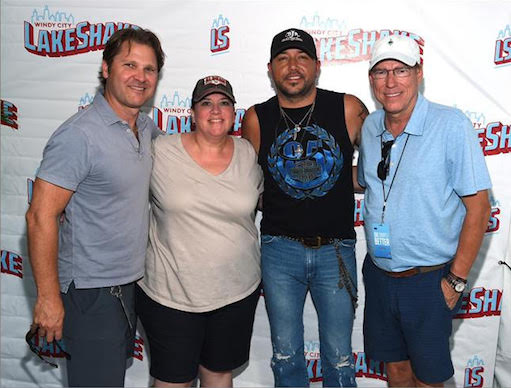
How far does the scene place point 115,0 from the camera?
245 cm

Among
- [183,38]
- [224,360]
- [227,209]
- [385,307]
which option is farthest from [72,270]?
[183,38]

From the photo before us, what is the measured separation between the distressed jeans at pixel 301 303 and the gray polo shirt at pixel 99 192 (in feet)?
1.97

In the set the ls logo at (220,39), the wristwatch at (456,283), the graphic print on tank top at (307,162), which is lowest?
the wristwatch at (456,283)

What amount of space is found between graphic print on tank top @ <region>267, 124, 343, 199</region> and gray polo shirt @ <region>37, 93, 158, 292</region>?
56 centimetres

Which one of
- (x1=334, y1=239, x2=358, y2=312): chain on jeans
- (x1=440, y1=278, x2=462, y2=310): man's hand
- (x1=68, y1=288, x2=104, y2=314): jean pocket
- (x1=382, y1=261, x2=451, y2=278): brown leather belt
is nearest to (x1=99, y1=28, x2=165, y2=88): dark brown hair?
(x1=68, y1=288, x2=104, y2=314): jean pocket

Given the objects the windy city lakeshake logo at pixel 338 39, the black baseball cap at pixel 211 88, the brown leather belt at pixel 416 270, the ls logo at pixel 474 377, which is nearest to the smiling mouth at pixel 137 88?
the black baseball cap at pixel 211 88

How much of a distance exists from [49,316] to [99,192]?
44 cm

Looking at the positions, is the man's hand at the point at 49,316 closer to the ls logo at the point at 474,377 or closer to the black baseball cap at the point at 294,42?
the black baseball cap at the point at 294,42

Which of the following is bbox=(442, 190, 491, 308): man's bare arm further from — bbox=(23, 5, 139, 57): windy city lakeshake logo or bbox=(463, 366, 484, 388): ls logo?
bbox=(23, 5, 139, 57): windy city lakeshake logo

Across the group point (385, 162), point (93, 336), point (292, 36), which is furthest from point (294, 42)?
point (93, 336)

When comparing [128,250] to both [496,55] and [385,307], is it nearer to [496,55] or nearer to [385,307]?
[385,307]

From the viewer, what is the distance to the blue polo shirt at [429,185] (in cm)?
164

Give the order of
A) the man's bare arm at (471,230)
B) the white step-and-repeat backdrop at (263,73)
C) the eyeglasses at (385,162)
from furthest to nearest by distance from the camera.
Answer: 1. the white step-and-repeat backdrop at (263,73)
2. the eyeglasses at (385,162)
3. the man's bare arm at (471,230)

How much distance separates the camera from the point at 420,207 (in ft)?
5.59
